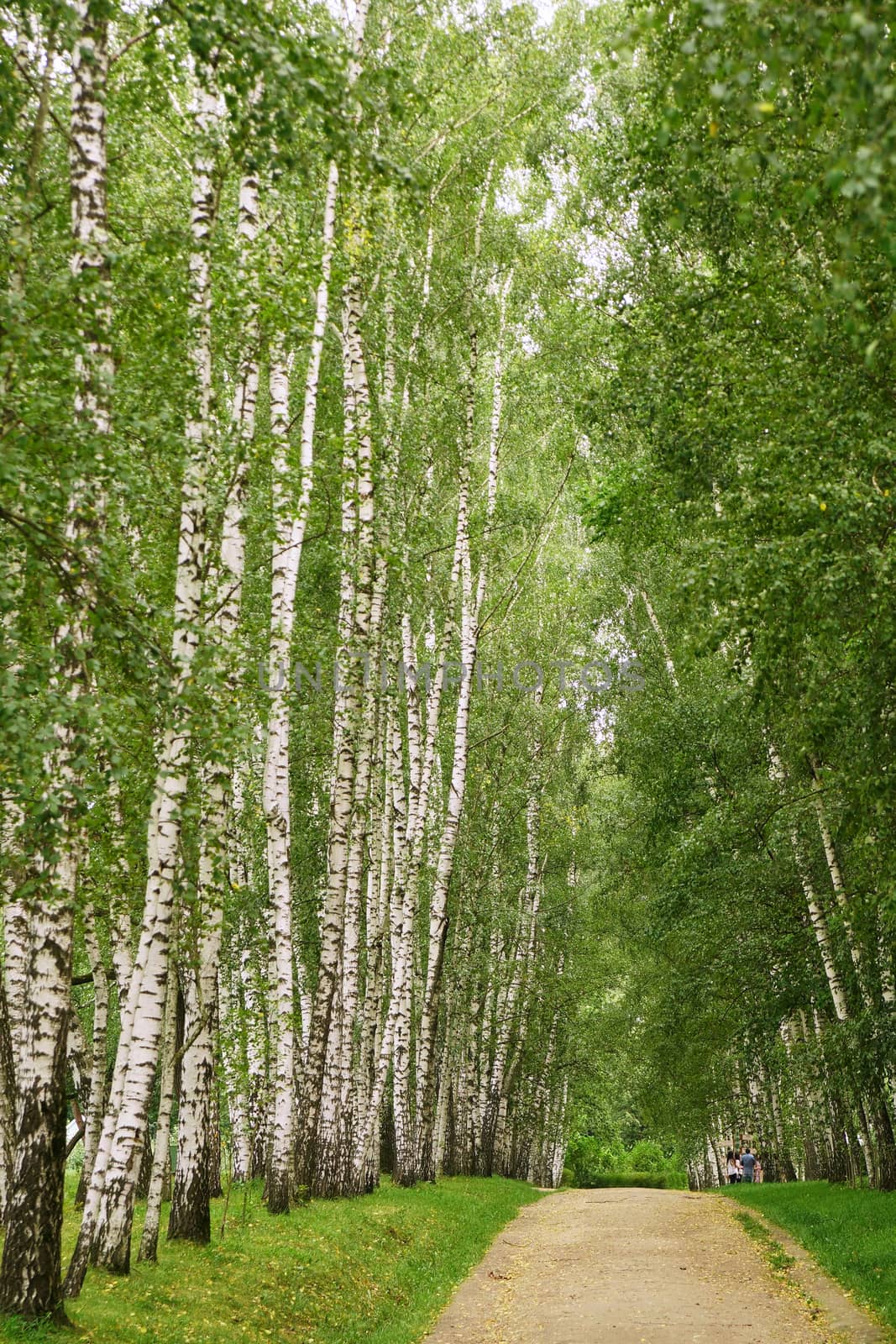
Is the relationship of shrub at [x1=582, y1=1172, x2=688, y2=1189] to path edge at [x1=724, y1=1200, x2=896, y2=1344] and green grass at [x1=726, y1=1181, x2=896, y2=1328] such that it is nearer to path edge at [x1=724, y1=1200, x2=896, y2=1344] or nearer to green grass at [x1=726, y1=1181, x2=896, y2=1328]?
green grass at [x1=726, y1=1181, x2=896, y2=1328]

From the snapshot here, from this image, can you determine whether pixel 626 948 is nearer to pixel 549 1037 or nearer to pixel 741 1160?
pixel 549 1037

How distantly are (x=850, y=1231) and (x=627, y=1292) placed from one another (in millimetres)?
4310

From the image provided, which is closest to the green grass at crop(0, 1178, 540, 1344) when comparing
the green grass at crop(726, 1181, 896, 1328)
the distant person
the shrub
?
the green grass at crop(726, 1181, 896, 1328)

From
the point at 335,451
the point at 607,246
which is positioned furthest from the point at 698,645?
the point at 607,246

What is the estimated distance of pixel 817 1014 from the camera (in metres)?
19.4

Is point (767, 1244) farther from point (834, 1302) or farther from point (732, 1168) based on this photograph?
point (732, 1168)

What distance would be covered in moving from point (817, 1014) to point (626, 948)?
14.8m

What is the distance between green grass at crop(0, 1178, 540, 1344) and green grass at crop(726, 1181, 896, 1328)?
14.7 ft

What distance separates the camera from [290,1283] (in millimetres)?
9906

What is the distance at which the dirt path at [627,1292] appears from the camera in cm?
955

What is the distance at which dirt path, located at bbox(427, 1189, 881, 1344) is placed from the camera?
31.3 feet

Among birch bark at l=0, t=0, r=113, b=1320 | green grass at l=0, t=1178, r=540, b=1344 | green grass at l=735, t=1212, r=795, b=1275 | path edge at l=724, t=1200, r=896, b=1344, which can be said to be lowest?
path edge at l=724, t=1200, r=896, b=1344

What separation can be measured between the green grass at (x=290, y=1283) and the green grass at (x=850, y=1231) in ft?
14.7

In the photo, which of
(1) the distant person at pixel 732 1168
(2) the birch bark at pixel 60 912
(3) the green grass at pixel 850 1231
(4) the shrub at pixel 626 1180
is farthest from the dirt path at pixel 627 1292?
(4) the shrub at pixel 626 1180
